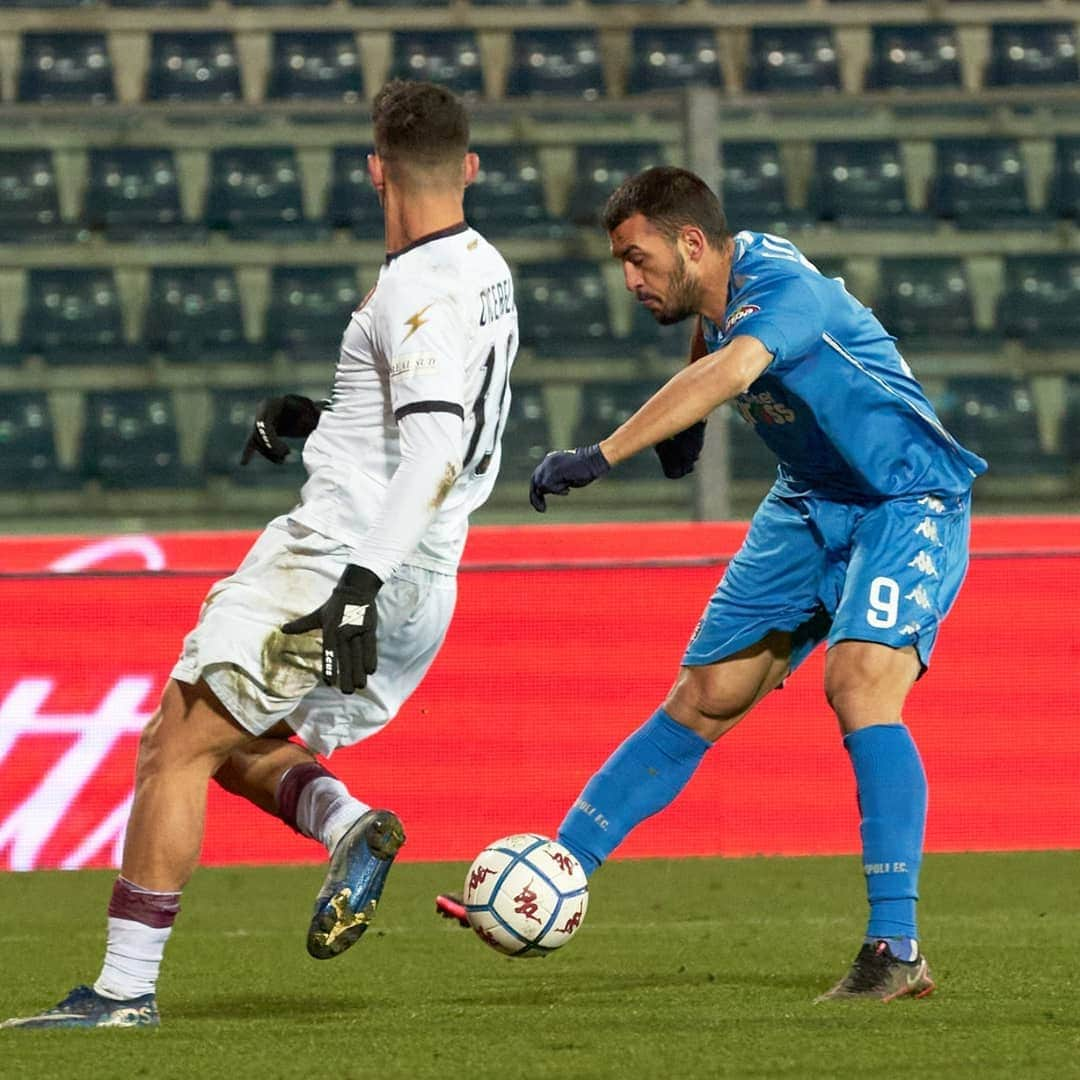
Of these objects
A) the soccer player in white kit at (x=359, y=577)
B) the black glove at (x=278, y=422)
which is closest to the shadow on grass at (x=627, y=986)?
the soccer player in white kit at (x=359, y=577)

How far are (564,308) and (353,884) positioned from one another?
4.25 m

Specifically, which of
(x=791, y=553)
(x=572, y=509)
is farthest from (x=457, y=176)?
(x=572, y=509)

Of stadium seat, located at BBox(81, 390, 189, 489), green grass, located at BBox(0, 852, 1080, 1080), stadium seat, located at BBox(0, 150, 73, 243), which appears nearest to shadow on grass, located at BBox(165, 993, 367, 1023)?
green grass, located at BBox(0, 852, 1080, 1080)

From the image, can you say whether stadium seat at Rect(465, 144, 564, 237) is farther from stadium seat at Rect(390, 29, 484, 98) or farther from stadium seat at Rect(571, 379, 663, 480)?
stadium seat at Rect(390, 29, 484, 98)

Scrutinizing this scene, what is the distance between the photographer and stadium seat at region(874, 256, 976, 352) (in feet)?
26.3

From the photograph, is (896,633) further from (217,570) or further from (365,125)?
(365,125)

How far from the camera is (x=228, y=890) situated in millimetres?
6496

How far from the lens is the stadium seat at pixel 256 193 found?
7.82 m

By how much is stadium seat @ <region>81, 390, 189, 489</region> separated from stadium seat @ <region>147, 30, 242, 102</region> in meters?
3.23

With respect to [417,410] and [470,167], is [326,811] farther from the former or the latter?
[470,167]

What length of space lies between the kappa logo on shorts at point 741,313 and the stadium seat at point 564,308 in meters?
3.48

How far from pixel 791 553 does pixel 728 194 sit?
3571 millimetres

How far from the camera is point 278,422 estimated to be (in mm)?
4379

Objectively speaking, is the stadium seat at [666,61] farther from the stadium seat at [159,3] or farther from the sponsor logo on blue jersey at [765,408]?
the sponsor logo on blue jersey at [765,408]
